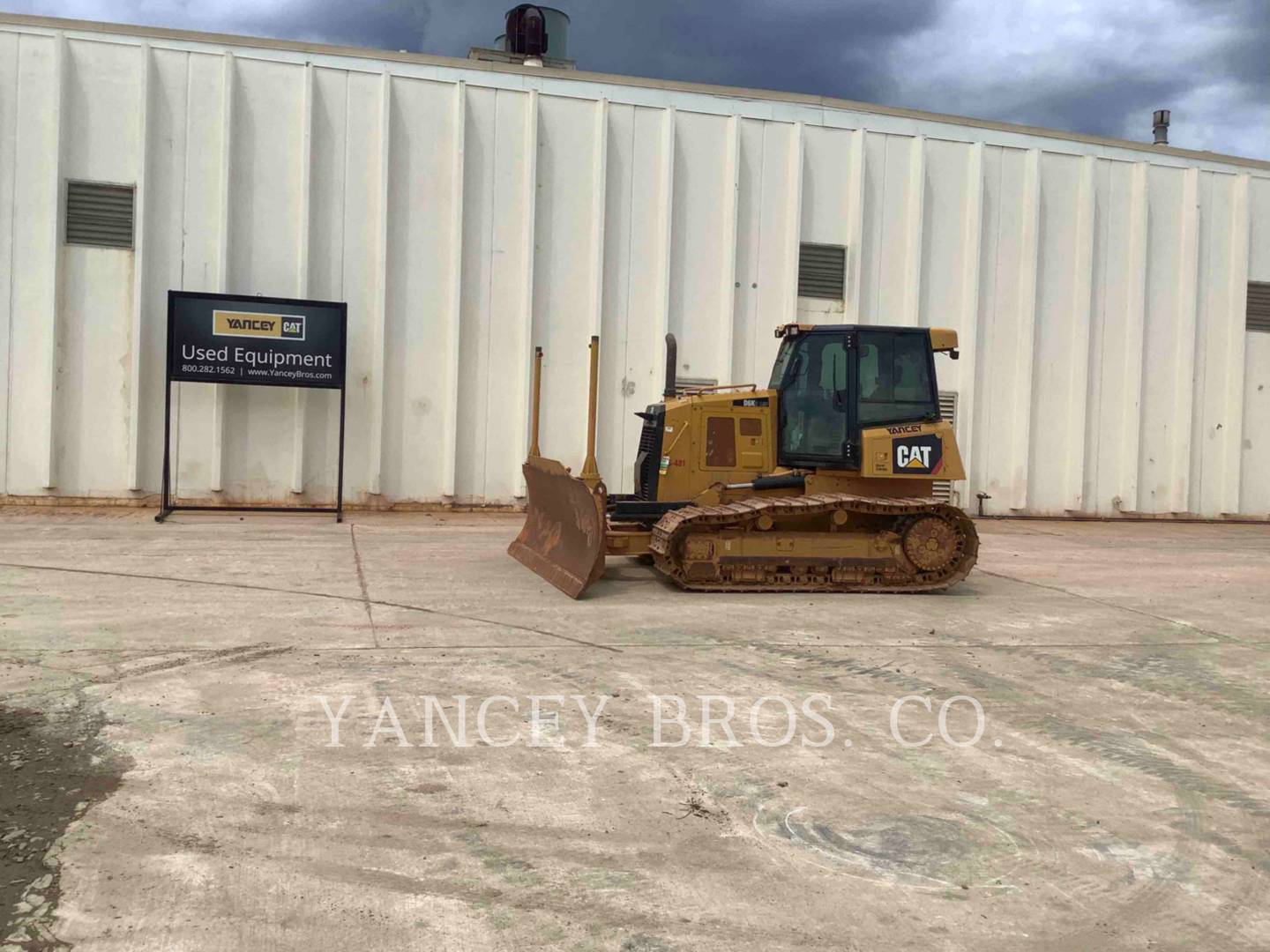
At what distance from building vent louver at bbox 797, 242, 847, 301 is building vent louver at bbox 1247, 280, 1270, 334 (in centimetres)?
815

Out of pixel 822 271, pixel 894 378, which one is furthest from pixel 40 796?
pixel 822 271

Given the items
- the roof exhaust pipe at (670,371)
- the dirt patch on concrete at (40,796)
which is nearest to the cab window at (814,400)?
the roof exhaust pipe at (670,371)

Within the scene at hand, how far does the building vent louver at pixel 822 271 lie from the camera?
1752cm

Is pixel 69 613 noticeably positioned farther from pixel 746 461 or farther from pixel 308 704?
pixel 746 461

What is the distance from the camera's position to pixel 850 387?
9.79 meters

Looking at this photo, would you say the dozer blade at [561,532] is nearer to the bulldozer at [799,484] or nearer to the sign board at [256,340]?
the bulldozer at [799,484]

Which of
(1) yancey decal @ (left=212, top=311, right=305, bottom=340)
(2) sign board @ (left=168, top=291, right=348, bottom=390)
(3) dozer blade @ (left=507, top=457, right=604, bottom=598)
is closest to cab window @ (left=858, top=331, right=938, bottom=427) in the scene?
(3) dozer blade @ (left=507, top=457, right=604, bottom=598)

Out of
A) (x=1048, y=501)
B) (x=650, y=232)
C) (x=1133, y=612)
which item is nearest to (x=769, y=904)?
(x=1133, y=612)

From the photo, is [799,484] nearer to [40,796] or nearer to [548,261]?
[40,796]

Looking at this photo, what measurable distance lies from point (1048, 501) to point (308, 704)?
16.0 meters

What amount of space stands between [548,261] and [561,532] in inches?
305

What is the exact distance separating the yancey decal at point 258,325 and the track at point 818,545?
7548mm

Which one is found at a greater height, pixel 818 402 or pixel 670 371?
pixel 670 371

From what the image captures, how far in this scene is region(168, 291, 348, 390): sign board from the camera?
14367 millimetres
